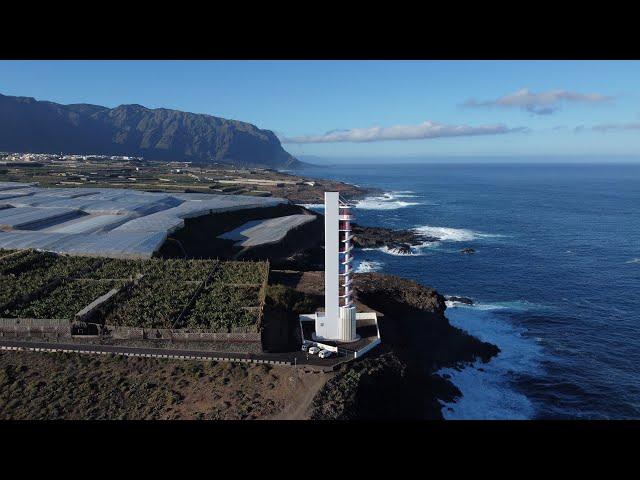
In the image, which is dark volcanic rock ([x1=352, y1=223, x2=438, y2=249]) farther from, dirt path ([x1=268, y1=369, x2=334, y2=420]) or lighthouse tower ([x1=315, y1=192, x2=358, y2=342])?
dirt path ([x1=268, y1=369, x2=334, y2=420])

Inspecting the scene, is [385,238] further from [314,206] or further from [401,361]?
[401,361]

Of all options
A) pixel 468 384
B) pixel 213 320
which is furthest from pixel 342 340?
pixel 468 384

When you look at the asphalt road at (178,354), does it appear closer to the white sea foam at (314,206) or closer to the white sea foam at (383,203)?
the white sea foam at (314,206)

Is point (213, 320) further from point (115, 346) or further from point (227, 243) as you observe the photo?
point (227, 243)

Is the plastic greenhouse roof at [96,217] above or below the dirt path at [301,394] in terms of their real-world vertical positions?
above

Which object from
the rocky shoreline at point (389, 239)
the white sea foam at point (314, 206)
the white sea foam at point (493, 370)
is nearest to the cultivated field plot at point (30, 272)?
the white sea foam at point (493, 370)

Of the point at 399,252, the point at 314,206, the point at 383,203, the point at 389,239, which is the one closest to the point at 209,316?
the point at 399,252

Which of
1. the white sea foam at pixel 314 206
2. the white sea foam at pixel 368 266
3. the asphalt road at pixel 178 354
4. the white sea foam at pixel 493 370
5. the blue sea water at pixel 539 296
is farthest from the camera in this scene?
the white sea foam at pixel 314 206
